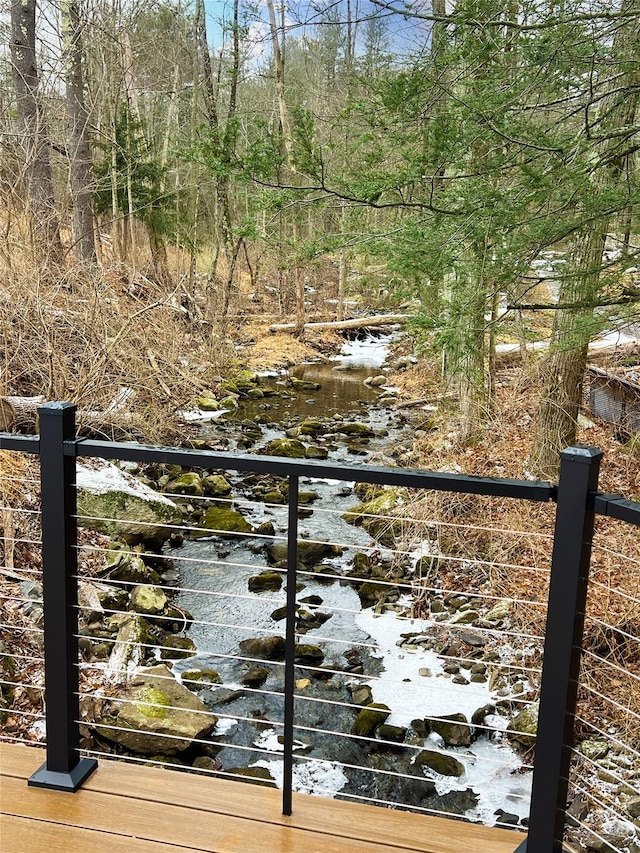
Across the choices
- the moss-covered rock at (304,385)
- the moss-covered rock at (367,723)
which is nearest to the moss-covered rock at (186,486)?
the moss-covered rock at (367,723)

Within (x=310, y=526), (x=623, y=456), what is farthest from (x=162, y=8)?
(x=623, y=456)

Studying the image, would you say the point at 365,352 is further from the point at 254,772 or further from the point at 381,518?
the point at 254,772

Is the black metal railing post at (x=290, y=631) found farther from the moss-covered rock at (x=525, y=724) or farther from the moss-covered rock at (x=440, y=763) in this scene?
the moss-covered rock at (x=525, y=724)

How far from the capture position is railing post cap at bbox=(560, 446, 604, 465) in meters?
1.56

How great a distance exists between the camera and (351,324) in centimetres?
1769

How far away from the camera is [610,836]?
12.3ft

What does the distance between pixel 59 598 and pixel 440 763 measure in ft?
10.3

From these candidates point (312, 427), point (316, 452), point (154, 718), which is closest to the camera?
point (154, 718)

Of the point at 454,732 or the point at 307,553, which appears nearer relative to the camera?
the point at 454,732

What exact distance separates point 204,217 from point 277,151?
1171 centimetres

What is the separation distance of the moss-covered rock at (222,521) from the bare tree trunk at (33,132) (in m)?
2.99

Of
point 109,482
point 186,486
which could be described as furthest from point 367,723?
point 186,486

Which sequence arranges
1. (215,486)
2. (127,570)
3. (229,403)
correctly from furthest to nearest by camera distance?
(229,403)
(215,486)
(127,570)

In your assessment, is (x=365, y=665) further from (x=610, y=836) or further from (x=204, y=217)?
(x=204, y=217)
